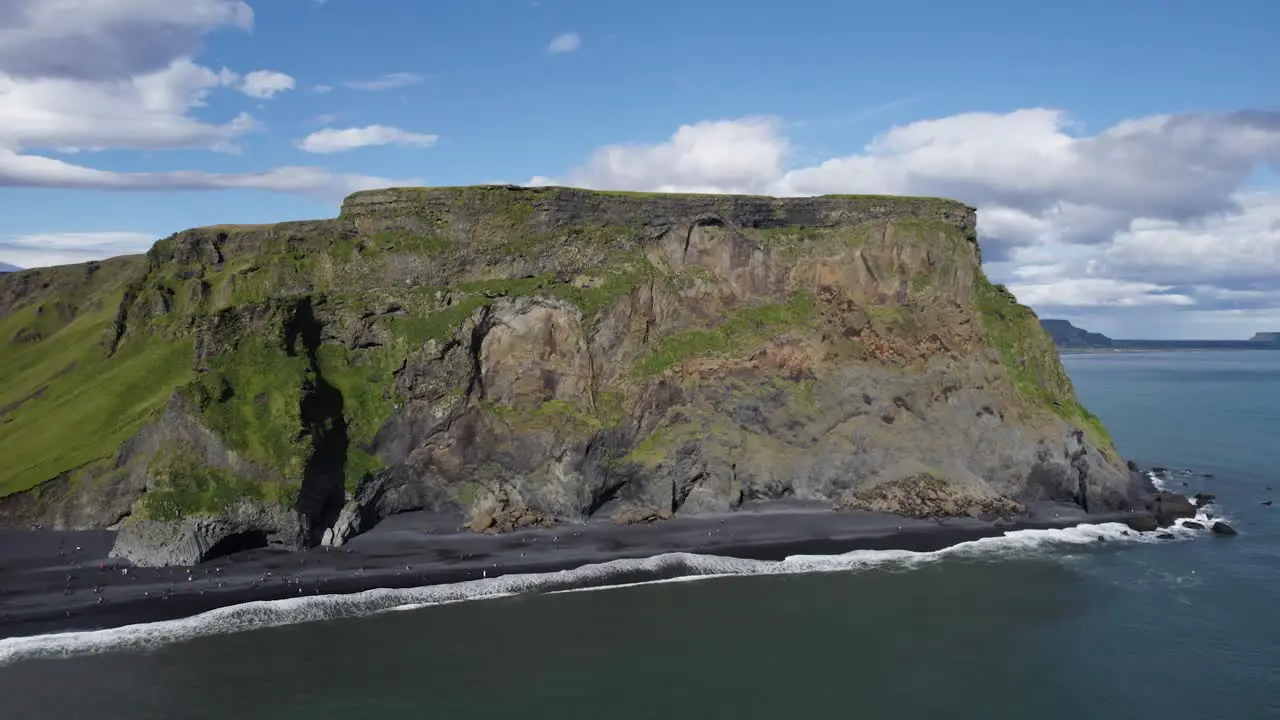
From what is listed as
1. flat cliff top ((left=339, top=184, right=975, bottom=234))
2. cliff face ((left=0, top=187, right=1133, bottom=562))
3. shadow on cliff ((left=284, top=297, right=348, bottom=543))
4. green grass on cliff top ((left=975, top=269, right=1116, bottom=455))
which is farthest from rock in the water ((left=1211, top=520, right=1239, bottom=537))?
shadow on cliff ((left=284, top=297, right=348, bottom=543))

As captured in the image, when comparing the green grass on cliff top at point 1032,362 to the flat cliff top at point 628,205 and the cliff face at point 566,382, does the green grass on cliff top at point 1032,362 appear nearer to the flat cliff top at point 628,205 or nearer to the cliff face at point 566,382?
the cliff face at point 566,382

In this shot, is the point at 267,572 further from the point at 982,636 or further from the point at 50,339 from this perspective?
the point at 50,339

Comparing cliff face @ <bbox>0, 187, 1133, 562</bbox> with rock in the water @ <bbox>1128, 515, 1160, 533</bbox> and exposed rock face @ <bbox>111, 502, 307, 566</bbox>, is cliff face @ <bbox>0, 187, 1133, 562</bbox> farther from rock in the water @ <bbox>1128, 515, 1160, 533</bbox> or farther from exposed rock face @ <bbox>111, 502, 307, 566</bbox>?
rock in the water @ <bbox>1128, 515, 1160, 533</bbox>

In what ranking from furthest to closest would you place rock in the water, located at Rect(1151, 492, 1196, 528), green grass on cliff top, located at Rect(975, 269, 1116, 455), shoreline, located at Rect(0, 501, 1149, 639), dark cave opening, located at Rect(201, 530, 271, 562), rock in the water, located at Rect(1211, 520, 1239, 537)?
green grass on cliff top, located at Rect(975, 269, 1116, 455) < rock in the water, located at Rect(1151, 492, 1196, 528) < rock in the water, located at Rect(1211, 520, 1239, 537) < dark cave opening, located at Rect(201, 530, 271, 562) < shoreline, located at Rect(0, 501, 1149, 639)

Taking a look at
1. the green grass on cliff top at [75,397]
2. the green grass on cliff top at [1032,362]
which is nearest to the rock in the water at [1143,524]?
the green grass on cliff top at [1032,362]

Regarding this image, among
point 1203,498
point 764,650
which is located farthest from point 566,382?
point 1203,498
